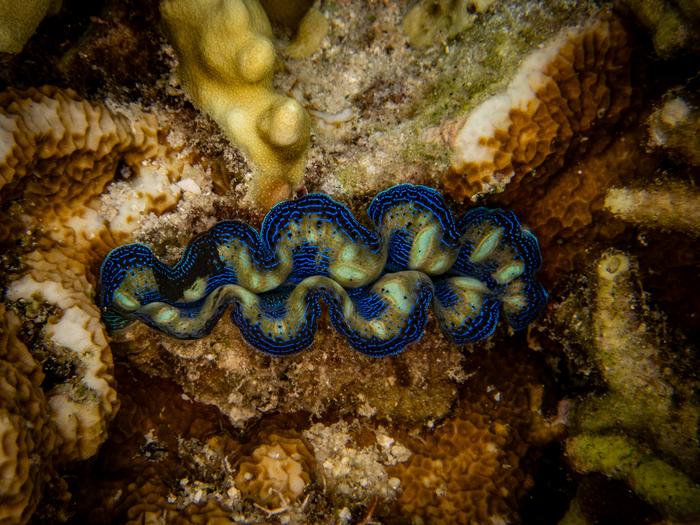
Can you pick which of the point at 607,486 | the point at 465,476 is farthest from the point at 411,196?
the point at 607,486

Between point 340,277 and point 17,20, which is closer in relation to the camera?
point 17,20

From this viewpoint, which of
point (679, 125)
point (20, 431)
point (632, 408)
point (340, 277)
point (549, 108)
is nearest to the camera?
point (20, 431)

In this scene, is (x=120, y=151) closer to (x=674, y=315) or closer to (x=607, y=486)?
(x=674, y=315)

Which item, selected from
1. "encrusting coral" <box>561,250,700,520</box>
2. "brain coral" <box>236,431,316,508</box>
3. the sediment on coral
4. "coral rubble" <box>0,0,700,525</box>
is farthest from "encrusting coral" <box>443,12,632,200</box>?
"brain coral" <box>236,431,316,508</box>

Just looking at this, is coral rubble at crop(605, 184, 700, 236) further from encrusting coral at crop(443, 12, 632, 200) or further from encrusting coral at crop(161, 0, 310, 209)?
encrusting coral at crop(161, 0, 310, 209)

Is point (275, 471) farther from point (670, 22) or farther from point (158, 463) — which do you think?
point (670, 22)

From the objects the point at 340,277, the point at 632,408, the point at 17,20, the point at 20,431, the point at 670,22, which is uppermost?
the point at 17,20

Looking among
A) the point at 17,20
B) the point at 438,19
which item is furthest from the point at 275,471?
the point at 438,19
